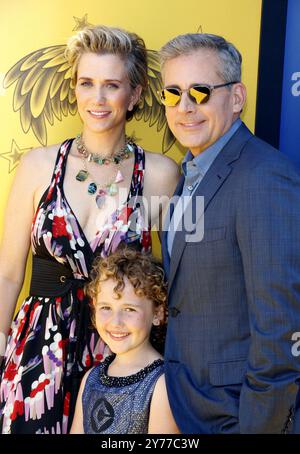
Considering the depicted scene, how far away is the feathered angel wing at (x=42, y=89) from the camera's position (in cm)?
407

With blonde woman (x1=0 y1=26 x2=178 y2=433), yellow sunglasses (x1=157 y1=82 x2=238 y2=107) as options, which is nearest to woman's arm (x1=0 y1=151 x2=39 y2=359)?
blonde woman (x1=0 y1=26 x2=178 y2=433)

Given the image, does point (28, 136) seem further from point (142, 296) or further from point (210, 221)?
point (210, 221)

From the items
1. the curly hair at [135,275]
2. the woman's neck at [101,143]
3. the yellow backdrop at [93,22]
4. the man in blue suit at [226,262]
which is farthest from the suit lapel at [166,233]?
the yellow backdrop at [93,22]

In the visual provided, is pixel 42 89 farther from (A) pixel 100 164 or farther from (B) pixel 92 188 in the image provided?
(B) pixel 92 188

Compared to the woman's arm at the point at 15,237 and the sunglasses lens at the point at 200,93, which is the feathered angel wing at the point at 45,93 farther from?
the sunglasses lens at the point at 200,93

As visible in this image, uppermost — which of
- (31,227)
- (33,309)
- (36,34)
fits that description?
(36,34)

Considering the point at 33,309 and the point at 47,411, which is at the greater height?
the point at 33,309

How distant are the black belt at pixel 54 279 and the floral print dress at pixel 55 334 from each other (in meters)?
0.01

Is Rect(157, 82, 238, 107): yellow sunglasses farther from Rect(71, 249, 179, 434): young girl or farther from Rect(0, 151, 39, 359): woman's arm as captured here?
Rect(0, 151, 39, 359): woman's arm

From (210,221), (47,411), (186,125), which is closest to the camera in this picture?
(210,221)

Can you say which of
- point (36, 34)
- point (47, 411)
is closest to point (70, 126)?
point (36, 34)

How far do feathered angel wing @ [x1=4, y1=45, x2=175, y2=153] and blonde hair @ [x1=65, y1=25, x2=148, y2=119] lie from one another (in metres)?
0.56
